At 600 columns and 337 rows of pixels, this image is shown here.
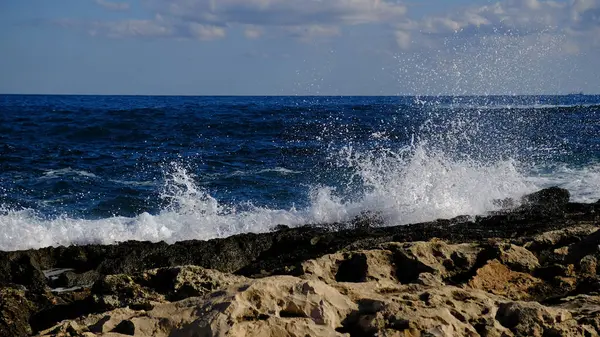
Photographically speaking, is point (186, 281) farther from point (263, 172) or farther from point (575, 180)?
point (575, 180)

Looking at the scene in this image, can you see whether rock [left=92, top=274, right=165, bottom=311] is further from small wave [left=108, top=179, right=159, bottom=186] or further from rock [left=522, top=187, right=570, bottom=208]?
small wave [left=108, top=179, right=159, bottom=186]

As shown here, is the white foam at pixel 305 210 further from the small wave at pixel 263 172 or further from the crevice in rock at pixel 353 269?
the crevice in rock at pixel 353 269

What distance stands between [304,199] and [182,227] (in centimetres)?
317

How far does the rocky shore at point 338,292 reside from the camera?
12.7 ft

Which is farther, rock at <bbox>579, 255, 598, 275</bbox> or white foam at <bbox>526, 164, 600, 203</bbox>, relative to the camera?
white foam at <bbox>526, 164, 600, 203</bbox>

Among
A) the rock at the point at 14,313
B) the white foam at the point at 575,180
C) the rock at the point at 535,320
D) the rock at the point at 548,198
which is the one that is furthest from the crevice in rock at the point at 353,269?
the white foam at the point at 575,180

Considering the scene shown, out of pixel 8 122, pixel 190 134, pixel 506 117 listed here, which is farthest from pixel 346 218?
pixel 506 117

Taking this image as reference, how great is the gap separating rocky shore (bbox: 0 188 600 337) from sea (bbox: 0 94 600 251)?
10.5 feet

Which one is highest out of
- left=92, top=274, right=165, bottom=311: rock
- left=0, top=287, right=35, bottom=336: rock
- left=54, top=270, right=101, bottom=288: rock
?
left=92, top=274, right=165, bottom=311: rock

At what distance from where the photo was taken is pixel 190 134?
82.5 feet

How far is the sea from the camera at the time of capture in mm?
11766

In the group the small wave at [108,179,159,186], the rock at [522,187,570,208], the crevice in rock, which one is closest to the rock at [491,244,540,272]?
the crevice in rock

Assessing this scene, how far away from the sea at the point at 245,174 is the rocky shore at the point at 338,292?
3.19m

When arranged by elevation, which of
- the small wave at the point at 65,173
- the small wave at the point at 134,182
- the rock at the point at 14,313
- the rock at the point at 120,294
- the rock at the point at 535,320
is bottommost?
the small wave at the point at 134,182
